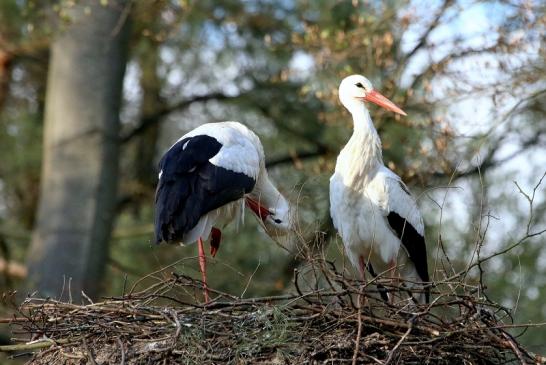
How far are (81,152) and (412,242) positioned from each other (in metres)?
4.85

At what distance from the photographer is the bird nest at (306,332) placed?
5.50m

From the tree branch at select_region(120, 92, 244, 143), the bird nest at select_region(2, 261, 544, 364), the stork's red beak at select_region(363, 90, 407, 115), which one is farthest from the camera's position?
the tree branch at select_region(120, 92, 244, 143)

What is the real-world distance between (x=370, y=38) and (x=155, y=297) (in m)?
4.40

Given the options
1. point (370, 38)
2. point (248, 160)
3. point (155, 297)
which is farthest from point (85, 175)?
point (155, 297)

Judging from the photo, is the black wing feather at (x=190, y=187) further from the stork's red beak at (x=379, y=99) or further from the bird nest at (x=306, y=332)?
the bird nest at (x=306, y=332)

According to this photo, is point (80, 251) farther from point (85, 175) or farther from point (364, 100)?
point (364, 100)

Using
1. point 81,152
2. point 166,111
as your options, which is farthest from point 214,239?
point 166,111

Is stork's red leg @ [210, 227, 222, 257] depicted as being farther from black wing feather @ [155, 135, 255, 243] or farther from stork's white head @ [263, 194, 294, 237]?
black wing feather @ [155, 135, 255, 243]

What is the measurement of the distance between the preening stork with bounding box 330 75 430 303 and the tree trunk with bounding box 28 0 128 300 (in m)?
4.21

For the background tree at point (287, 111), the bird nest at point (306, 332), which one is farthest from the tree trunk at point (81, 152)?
the bird nest at point (306, 332)

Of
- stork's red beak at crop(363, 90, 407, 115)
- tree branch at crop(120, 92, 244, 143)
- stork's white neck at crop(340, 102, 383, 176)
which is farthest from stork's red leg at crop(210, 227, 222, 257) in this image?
tree branch at crop(120, 92, 244, 143)

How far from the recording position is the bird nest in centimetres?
550

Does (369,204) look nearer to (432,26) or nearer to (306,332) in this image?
(306,332)

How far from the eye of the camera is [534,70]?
29.7ft
